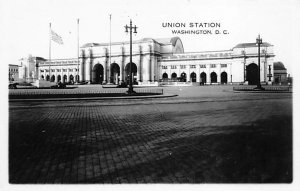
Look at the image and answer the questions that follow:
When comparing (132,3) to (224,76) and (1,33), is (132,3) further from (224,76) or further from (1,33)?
(224,76)

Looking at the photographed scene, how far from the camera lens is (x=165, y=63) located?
79.9 m

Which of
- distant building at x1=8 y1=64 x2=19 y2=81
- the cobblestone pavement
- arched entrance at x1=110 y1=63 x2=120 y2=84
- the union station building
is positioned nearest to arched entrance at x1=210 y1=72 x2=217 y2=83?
the union station building

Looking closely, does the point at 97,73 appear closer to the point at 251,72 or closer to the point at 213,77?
the point at 213,77

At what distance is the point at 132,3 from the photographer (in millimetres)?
7969

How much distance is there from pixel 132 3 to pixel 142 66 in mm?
74438

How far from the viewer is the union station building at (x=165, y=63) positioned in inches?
2544

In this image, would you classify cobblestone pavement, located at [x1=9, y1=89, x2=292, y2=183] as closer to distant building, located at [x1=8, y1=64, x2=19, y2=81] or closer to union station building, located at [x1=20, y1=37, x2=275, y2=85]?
distant building, located at [x1=8, y1=64, x2=19, y2=81]

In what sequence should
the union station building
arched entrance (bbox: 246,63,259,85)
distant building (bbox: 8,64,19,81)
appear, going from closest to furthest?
distant building (bbox: 8,64,19,81) → arched entrance (bbox: 246,63,259,85) → the union station building

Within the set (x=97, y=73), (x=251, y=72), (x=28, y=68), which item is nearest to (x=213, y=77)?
(x=251, y=72)

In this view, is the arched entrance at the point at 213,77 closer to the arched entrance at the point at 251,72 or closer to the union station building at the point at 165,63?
the union station building at the point at 165,63

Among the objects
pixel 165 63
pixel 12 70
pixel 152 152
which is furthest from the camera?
pixel 165 63

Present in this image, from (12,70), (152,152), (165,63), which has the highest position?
(165,63)

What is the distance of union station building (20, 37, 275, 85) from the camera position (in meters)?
64.6

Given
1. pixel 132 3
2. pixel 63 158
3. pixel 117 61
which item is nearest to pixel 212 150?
pixel 63 158
